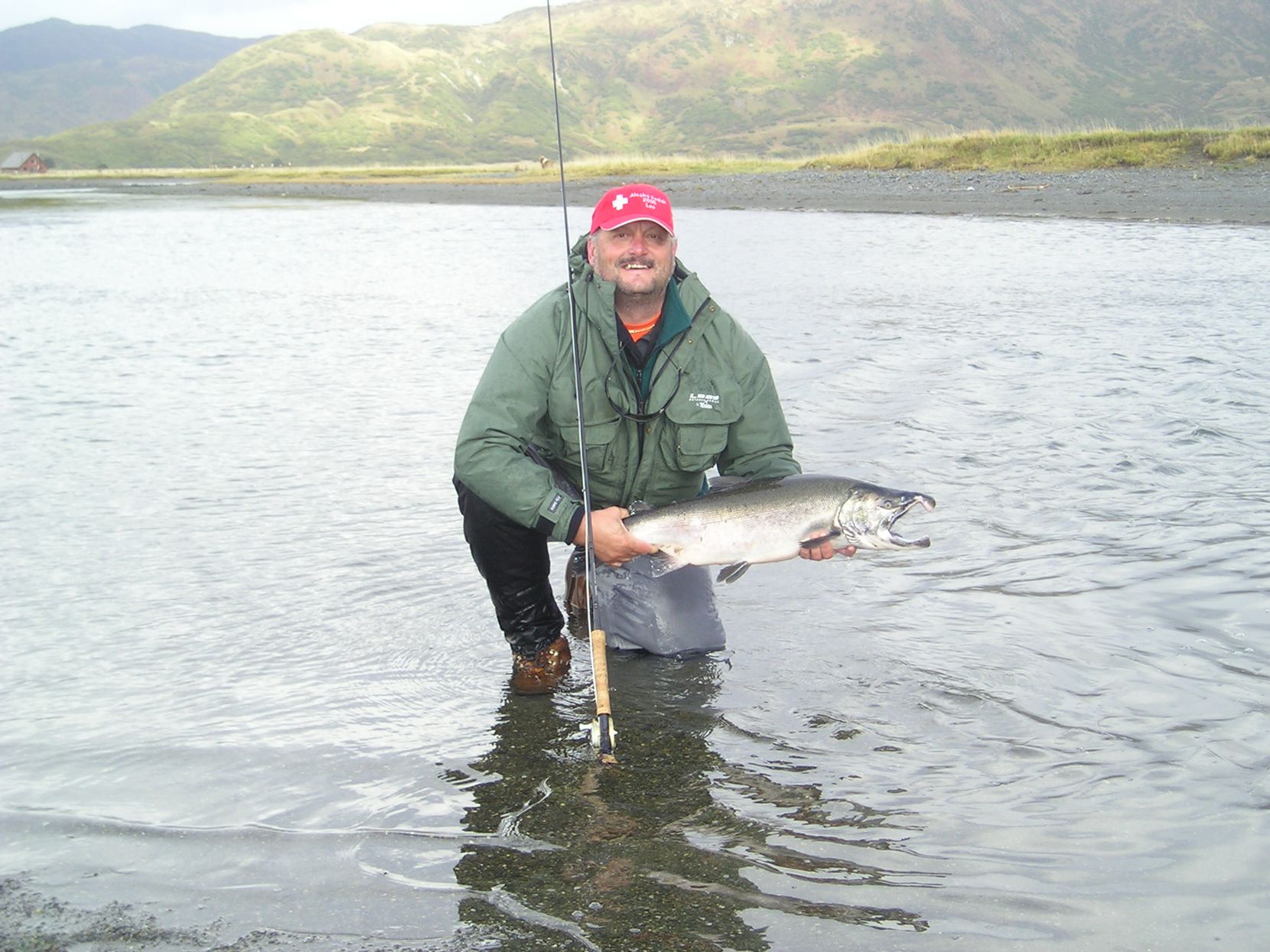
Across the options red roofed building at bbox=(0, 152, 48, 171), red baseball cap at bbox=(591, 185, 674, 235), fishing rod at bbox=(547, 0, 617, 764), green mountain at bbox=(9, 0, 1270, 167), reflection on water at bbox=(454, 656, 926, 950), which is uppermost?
green mountain at bbox=(9, 0, 1270, 167)

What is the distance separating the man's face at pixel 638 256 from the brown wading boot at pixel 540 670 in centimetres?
137

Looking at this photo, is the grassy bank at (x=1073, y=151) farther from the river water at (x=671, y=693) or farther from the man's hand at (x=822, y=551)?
the man's hand at (x=822, y=551)

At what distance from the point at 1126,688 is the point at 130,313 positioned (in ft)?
44.1

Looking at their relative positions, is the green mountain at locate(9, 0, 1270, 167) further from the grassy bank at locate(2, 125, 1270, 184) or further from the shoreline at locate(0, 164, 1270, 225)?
the shoreline at locate(0, 164, 1270, 225)

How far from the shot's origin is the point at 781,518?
4176 millimetres

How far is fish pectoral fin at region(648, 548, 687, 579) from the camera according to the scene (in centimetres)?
427

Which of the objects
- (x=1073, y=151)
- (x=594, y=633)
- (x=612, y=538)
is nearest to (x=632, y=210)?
(x=612, y=538)

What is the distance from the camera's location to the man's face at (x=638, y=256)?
4.39 metres

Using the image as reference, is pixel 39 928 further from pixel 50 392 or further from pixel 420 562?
pixel 50 392

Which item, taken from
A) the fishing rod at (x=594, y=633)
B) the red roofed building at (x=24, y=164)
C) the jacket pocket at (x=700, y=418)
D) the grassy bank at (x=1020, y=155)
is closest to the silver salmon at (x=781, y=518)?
the fishing rod at (x=594, y=633)

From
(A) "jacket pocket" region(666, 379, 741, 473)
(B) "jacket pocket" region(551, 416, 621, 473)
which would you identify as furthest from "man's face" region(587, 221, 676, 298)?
(B) "jacket pocket" region(551, 416, 621, 473)

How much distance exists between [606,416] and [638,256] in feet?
1.88

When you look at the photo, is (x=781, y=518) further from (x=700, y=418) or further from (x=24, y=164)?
(x=24, y=164)

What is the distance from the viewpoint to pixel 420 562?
6188 mm
